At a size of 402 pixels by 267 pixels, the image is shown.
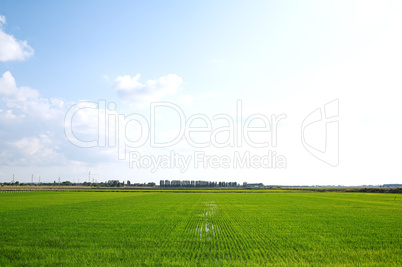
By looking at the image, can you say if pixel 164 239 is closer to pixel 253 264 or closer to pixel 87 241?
pixel 87 241

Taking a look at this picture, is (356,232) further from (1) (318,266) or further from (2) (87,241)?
(2) (87,241)

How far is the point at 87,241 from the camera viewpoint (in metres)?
16.1

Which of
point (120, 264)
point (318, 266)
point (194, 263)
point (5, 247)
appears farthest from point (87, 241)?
point (318, 266)

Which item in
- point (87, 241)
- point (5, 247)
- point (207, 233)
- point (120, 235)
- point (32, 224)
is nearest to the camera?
point (5, 247)

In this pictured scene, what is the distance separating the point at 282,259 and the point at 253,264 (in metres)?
1.70

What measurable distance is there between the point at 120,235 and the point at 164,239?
3155 millimetres

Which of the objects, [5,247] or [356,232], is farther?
[356,232]

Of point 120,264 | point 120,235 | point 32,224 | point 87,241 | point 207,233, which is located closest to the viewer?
point 120,264

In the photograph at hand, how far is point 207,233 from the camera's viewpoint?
1920 cm

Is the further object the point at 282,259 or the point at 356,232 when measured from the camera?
the point at 356,232

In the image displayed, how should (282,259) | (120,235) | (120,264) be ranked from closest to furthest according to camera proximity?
(120,264) < (282,259) < (120,235)

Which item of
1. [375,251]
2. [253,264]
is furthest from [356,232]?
[253,264]

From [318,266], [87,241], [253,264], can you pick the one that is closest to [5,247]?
[87,241]

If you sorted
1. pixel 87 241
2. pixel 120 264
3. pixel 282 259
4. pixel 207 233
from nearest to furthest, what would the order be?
pixel 120 264, pixel 282 259, pixel 87 241, pixel 207 233
